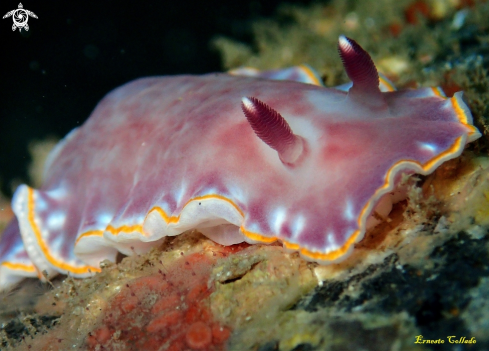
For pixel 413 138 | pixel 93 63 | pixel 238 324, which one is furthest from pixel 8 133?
pixel 413 138

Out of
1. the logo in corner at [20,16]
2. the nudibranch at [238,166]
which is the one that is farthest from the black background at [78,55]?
the nudibranch at [238,166]

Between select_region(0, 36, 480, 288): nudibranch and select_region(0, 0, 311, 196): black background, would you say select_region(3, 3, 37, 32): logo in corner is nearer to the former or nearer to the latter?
select_region(0, 0, 311, 196): black background

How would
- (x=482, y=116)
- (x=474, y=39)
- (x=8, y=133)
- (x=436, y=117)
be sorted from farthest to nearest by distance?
(x=8, y=133)
(x=474, y=39)
(x=482, y=116)
(x=436, y=117)

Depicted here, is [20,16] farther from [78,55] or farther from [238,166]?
[238,166]

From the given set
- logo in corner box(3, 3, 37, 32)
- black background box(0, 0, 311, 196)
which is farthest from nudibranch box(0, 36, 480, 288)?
logo in corner box(3, 3, 37, 32)

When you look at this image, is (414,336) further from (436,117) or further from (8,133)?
(8,133)
